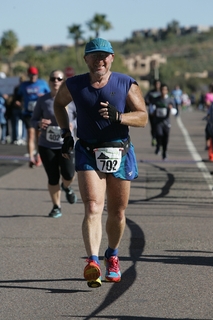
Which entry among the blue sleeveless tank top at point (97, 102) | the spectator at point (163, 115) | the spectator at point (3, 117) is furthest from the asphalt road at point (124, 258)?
the spectator at point (3, 117)

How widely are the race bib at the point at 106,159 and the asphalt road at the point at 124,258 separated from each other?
0.92m

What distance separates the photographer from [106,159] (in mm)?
6934

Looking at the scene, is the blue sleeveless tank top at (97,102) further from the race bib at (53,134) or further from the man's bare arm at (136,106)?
the race bib at (53,134)

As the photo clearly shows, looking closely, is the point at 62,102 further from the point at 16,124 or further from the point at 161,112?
the point at 16,124

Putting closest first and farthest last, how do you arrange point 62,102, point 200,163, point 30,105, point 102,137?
point 102,137
point 62,102
point 30,105
point 200,163

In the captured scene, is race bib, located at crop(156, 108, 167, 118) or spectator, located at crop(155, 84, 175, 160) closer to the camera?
spectator, located at crop(155, 84, 175, 160)

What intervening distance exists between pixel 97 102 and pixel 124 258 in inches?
70.9

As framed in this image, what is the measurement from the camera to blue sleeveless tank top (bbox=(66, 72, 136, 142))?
6.88m

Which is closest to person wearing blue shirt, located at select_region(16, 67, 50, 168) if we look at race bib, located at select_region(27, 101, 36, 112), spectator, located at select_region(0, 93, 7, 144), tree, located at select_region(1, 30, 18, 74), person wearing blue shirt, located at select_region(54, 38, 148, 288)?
race bib, located at select_region(27, 101, 36, 112)

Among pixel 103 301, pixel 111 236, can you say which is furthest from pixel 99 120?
pixel 103 301

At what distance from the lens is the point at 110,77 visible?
6934mm

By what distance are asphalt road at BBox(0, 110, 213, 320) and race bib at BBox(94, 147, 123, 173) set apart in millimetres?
916

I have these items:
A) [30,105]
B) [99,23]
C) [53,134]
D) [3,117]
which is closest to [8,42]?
[99,23]

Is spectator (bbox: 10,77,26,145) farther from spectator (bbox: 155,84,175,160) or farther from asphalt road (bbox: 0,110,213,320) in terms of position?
asphalt road (bbox: 0,110,213,320)
